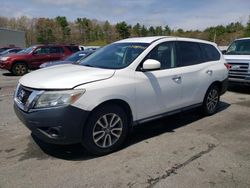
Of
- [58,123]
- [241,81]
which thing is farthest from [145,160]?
[241,81]

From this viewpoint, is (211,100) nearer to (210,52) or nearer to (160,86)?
(210,52)

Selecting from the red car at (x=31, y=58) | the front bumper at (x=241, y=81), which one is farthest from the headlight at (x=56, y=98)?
the red car at (x=31, y=58)

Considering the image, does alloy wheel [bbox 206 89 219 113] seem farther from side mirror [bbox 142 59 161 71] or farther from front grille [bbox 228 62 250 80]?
front grille [bbox 228 62 250 80]

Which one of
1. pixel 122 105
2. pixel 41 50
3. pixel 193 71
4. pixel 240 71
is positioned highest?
pixel 41 50

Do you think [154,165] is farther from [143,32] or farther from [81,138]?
[143,32]

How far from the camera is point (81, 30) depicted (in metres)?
62.6

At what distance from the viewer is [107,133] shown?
407 cm

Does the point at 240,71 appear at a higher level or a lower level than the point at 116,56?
lower

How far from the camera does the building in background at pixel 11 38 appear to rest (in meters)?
41.2

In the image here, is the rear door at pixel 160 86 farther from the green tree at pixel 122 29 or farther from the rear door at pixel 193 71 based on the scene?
the green tree at pixel 122 29

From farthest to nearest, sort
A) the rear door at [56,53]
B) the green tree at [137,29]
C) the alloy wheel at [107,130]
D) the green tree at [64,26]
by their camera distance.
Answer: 1. the green tree at [137,29]
2. the green tree at [64,26]
3. the rear door at [56,53]
4. the alloy wheel at [107,130]

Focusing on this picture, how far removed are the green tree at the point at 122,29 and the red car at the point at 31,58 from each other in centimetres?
4665

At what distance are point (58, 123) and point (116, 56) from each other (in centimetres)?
178

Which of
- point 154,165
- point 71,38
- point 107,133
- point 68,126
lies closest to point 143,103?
point 107,133
